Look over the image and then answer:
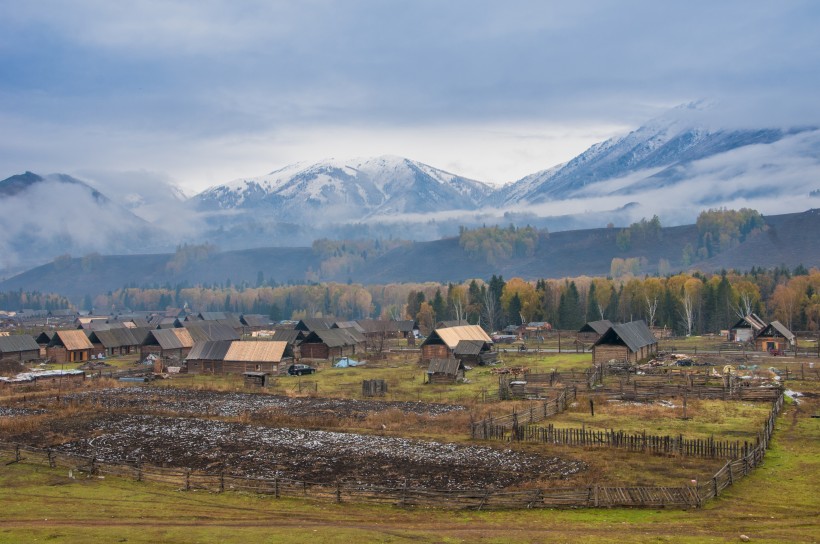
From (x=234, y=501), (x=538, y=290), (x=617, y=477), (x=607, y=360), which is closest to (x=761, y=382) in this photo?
(x=607, y=360)

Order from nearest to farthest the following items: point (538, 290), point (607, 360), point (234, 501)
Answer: point (234, 501), point (607, 360), point (538, 290)

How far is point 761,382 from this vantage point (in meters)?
69.6

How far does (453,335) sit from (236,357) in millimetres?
28869

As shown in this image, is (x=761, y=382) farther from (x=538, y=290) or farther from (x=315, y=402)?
(x=538, y=290)

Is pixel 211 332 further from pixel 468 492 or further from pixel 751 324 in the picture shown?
pixel 468 492

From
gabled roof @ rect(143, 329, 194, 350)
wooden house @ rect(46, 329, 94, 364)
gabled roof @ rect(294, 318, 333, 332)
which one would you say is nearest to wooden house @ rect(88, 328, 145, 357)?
wooden house @ rect(46, 329, 94, 364)

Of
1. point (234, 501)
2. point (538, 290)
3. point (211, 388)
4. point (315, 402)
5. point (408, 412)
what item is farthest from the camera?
point (538, 290)

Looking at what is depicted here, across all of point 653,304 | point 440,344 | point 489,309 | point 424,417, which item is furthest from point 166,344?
point 653,304

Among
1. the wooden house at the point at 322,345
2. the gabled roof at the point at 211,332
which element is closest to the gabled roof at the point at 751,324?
the wooden house at the point at 322,345

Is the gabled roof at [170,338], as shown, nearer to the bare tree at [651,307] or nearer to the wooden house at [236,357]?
the wooden house at [236,357]

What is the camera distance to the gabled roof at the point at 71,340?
11400 centimetres

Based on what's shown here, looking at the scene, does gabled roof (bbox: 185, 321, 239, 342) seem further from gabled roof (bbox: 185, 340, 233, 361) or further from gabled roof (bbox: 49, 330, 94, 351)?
gabled roof (bbox: 185, 340, 233, 361)

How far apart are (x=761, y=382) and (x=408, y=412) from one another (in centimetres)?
3278

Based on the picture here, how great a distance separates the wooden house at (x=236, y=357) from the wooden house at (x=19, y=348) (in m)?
29.6
